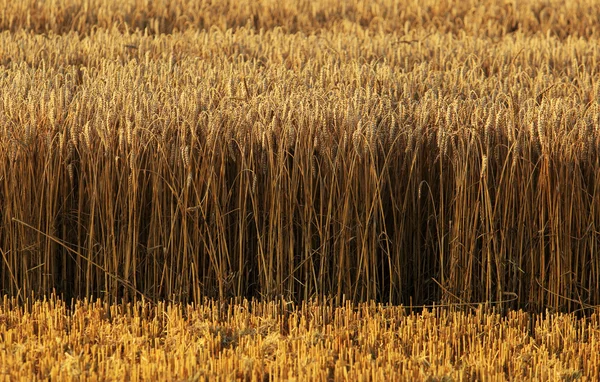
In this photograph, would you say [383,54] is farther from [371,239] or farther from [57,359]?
[57,359]

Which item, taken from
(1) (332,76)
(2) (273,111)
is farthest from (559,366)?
(1) (332,76)

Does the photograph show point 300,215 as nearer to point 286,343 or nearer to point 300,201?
point 300,201

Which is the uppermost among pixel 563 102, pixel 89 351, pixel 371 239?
pixel 563 102

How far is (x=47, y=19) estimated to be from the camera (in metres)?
9.18

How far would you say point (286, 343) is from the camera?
126 inches

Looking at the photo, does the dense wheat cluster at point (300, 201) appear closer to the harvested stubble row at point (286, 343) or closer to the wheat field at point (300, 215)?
the wheat field at point (300, 215)

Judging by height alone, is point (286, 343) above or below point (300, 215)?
below

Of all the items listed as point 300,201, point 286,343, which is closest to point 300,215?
point 300,201

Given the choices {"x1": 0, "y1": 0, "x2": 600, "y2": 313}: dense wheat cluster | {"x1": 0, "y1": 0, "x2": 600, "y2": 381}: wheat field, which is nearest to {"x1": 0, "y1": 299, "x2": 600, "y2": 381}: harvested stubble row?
{"x1": 0, "y1": 0, "x2": 600, "y2": 381}: wheat field

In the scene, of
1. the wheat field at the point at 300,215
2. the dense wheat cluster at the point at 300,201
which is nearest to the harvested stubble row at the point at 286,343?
the wheat field at the point at 300,215

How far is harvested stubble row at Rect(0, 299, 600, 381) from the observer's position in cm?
295

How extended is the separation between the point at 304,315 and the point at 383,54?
3.32 meters

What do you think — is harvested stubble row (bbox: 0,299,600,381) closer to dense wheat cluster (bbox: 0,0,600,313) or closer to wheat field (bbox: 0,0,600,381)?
wheat field (bbox: 0,0,600,381)

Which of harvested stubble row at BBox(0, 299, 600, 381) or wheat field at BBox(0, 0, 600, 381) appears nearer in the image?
harvested stubble row at BBox(0, 299, 600, 381)
